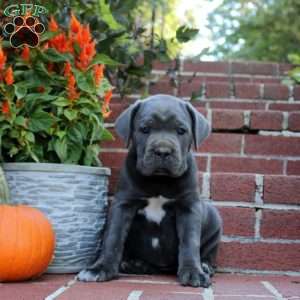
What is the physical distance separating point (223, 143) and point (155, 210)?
1.08 meters

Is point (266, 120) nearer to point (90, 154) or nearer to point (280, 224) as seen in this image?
point (280, 224)

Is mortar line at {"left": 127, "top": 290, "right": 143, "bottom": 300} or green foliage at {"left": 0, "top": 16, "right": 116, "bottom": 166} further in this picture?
green foliage at {"left": 0, "top": 16, "right": 116, "bottom": 166}

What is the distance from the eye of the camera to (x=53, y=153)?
3.05 m

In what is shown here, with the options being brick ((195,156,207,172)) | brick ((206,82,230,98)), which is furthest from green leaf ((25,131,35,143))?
brick ((206,82,230,98))

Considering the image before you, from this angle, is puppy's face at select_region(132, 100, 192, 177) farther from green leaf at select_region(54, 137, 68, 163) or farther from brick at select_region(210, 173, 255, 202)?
brick at select_region(210, 173, 255, 202)

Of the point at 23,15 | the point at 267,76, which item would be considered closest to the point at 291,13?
the point at 267,76

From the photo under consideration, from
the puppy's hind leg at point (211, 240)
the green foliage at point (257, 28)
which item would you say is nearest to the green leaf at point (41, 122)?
the puppy's hind leg at point (211, 240)

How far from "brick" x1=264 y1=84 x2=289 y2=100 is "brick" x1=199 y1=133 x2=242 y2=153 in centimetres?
86

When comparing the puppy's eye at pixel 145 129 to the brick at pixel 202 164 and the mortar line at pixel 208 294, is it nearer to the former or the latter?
the mortar line at pixel 208 294

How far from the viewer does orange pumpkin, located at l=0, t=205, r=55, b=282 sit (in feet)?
8.27

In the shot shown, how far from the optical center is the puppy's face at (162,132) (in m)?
2.71

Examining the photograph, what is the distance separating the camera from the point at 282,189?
3266 mm

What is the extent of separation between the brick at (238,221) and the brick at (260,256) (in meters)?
0.07

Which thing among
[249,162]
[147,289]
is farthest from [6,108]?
[249,162]
